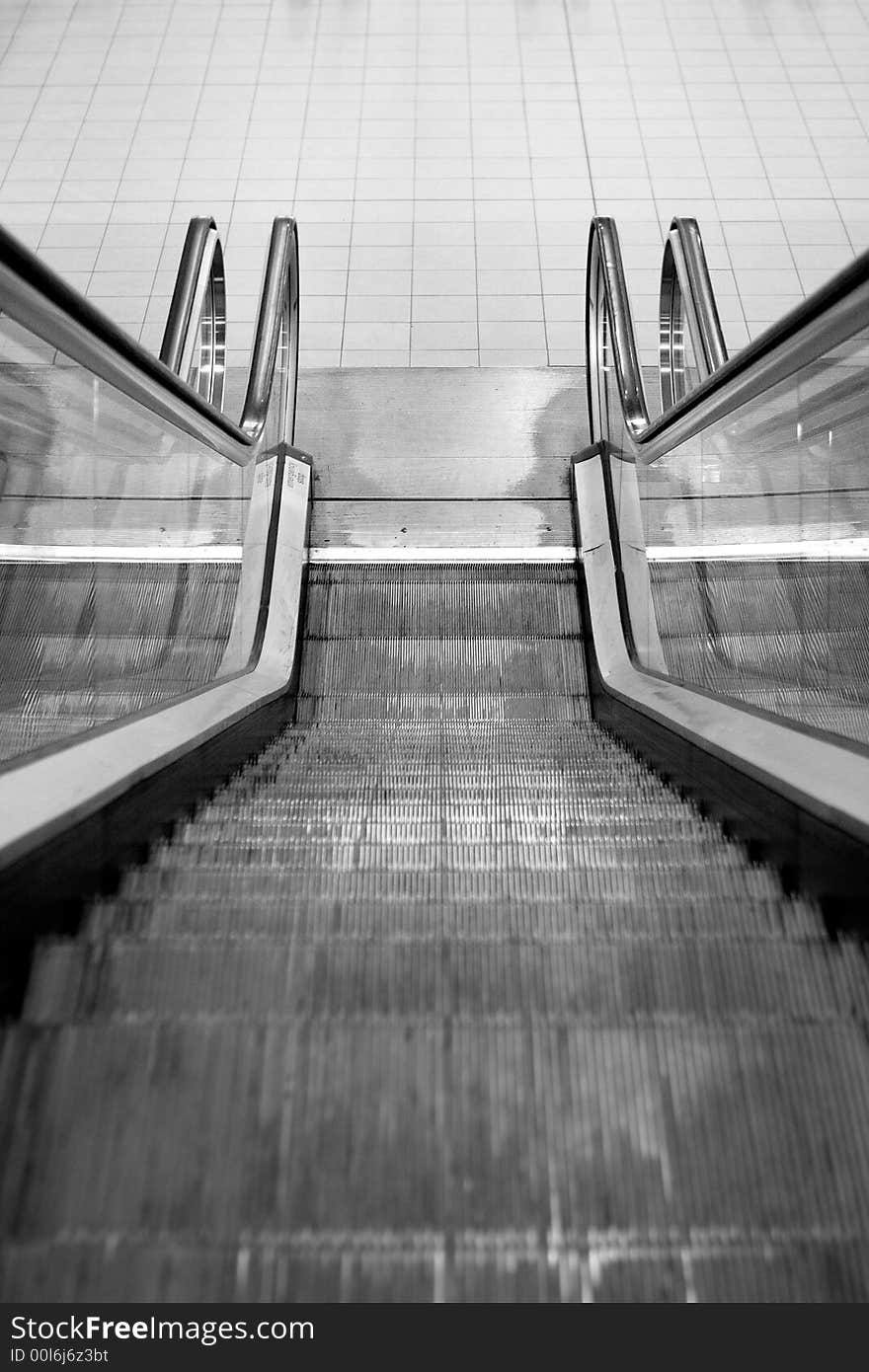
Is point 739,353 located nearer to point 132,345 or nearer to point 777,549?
point 777,549

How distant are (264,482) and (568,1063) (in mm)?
3008

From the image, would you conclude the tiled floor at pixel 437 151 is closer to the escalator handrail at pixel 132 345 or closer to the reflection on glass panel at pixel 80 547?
the escalator handrail at pixel 132 345

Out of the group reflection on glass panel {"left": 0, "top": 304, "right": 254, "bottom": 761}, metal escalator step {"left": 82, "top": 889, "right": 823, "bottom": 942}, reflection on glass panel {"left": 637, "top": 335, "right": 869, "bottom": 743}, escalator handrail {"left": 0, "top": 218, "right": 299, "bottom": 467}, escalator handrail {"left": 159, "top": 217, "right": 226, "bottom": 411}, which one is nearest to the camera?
metal escalator step {"left": 82, "top": 889, "right": 823, "bottom": 942}

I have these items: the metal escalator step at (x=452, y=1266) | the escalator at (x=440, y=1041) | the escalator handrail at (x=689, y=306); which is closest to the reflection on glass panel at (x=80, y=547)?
the escalator at (x=440, y=1041)

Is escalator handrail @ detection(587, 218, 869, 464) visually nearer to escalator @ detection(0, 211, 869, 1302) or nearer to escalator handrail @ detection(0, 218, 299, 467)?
escalator @ detection(0, 211, 869, 1302)

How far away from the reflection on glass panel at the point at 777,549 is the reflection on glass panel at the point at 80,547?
1635 mm

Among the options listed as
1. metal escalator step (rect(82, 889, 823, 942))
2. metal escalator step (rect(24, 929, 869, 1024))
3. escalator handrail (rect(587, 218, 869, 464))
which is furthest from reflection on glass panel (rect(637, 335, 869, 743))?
metal escalator step (rect(24, 929, 869, 1024))

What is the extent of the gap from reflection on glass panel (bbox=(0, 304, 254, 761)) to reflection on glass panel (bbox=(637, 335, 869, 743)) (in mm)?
1635

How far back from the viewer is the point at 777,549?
8.68 feet

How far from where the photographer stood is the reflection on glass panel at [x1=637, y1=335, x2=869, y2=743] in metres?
2.12

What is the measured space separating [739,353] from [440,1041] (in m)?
1.68

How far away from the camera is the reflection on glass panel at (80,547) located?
1.91m

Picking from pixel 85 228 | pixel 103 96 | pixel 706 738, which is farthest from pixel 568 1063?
pixel 103 96

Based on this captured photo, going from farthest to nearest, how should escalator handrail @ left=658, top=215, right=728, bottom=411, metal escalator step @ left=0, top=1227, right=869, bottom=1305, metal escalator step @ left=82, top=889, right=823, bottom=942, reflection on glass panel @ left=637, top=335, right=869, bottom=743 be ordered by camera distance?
1. escalator handrail @ left=658, top=215, right=728, bottom=411
2. reflection on glass panel @ left=637, top=335, right=869, bottom=743
3. metal escalator step @ left=82, top=889, right=823, bottom=942
4. metal escalator step @ left=0, top=1227, right=869, bottom=1305
